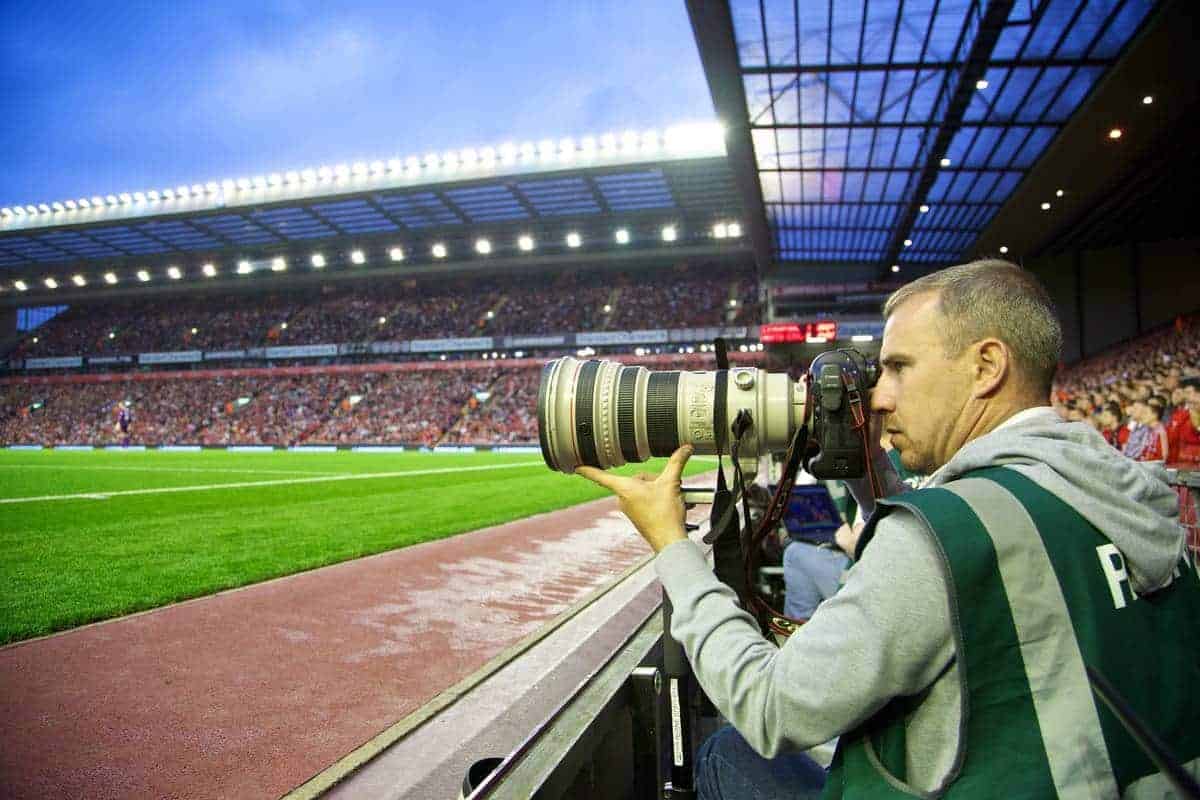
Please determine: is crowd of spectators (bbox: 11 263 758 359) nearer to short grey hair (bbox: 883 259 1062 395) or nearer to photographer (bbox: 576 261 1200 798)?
short grey hair (bbox: 883 259 1062 395)

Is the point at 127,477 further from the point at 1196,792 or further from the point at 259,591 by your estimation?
the point at 1196,792

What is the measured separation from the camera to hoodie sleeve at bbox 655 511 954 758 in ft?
2.87

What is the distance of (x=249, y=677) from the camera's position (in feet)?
9.98

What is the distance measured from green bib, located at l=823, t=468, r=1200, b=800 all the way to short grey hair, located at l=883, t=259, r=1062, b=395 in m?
0.37

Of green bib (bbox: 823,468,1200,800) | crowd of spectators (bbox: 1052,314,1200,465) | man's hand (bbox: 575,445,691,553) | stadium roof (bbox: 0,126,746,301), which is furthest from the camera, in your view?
stadium roof (bbox: 0,126,746,301)

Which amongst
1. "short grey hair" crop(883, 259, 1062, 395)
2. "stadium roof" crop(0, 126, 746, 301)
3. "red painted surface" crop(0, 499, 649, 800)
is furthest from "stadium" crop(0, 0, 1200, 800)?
"short grey hair" crop(883, 259, 1062, 395)

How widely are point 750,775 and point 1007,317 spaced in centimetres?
108

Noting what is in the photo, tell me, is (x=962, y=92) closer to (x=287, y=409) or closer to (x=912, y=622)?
(x=912, y=622)

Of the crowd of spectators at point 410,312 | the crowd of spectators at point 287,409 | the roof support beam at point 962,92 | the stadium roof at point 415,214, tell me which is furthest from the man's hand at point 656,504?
the crowd of spectators at point 410,312

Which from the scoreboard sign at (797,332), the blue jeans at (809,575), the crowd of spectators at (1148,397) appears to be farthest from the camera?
the scoreboard sign at (797,332)

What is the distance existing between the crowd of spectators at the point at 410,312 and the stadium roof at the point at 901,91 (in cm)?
1945

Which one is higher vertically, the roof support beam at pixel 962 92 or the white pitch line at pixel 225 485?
the roof support beam at pixel 962 92

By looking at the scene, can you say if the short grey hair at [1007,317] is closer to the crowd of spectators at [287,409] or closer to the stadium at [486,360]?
the stadium at [486,360]

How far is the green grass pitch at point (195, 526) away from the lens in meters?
4.48
